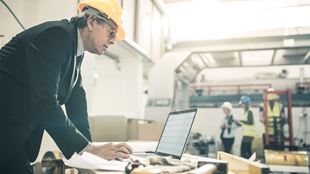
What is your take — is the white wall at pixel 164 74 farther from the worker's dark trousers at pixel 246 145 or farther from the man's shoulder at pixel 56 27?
the man's shoulder at pixel 56 27

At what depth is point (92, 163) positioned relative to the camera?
1.14m

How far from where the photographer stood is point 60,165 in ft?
4.59

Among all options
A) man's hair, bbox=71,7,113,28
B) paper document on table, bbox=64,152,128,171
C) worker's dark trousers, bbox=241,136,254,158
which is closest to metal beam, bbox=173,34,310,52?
worker's dark trousers, bbox=241,136,254,158

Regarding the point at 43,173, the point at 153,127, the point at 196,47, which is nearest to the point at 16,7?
the point at 43,173

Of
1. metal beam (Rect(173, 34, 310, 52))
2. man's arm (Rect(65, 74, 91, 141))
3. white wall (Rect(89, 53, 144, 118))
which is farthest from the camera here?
metal beam (Rect(173, 34, 310, 52))

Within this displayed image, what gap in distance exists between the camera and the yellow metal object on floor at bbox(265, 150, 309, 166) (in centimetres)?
411

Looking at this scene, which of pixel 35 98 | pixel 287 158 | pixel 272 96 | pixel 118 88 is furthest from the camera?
pixel 272 96

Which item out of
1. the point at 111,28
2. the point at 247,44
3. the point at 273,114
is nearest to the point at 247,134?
the point at 273,114

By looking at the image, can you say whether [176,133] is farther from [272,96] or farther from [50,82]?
[272,96]

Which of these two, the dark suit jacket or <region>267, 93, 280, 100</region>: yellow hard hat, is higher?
<region>267, 93, 280, 100</region>: yellow hard hat

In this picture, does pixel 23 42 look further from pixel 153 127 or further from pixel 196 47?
pixel 196 47

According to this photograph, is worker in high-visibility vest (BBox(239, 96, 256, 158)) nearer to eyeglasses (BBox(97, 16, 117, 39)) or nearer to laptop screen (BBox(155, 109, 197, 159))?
laptop screen (BBox(155, 109, 197, 159))

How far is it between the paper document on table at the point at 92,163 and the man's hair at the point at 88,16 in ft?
1.78

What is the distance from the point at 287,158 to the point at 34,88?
3992 millimetres
